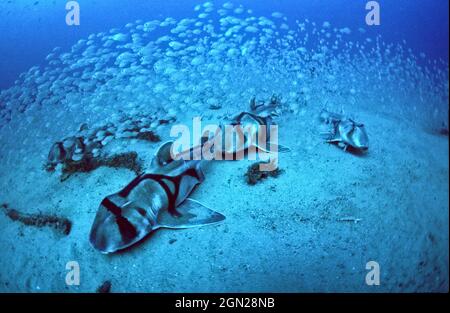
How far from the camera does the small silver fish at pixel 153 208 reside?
81.7 inches

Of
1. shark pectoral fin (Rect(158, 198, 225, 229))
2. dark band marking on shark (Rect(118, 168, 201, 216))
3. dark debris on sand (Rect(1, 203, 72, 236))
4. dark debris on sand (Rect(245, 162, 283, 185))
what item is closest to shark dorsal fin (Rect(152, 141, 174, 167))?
dark band marking on shark (Rect(118, 168, 201, 216))

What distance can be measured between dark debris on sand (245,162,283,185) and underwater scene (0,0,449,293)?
0.03 metres

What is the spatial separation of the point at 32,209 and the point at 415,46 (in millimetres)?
5872

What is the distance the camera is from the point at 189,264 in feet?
7.15

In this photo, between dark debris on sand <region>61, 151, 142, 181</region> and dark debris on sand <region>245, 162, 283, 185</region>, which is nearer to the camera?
dark debris on sand <region>245, 162, 283, 185</region>

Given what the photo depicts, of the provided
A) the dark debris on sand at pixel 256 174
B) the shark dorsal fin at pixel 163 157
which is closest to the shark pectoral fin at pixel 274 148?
the dark debris on sand at pixel 256 174

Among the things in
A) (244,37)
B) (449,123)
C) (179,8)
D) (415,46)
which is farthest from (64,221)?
(415,46)

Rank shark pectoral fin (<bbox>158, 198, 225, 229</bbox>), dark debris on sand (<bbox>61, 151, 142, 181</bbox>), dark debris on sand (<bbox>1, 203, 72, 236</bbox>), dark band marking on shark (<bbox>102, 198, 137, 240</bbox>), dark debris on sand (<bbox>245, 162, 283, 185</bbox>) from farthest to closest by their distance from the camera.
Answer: dark debris on sand (<bbox>61, 151, 142, 181</bbox>) < dark debris on sand (<bbox>245, 162, 283, 185</bbox>) < dark debris on sand (<bbox>1, 203, 72, 236</bbox>) < shark pectoral fin (<bbox>158, 198, 225, 229</bbox>) < dark band marking on shark (<bbox>102, 198, 137, 240</bbox>)

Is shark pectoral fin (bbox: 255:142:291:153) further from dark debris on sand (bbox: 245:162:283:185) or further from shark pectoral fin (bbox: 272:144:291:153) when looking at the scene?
dark debris on sand (bbox: 245:162:283:185)

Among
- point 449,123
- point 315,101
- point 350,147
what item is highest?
point 315,101

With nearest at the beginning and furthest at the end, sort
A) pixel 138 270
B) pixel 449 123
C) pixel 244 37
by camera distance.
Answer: pixel 138 270 → pixel 449 123 → pixel 244 37

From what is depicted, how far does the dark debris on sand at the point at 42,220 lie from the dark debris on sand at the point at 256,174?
145 cm

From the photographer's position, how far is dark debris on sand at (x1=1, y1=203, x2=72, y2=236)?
2.42 m

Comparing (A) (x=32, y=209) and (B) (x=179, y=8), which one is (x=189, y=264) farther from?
(B) (x=179, y=8)
